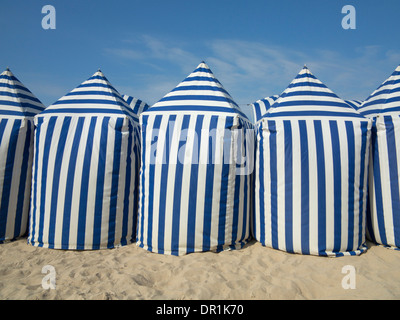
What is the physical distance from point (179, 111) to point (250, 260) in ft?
5.88

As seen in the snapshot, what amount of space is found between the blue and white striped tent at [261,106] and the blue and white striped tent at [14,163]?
320cm

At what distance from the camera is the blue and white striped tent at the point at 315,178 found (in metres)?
2.96

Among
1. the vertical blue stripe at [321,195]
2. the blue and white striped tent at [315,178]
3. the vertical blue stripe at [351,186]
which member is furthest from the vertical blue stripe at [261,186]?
the vertical blue stripe at [351,186]

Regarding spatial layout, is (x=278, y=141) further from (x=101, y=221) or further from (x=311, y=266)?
(x=101, y=221)

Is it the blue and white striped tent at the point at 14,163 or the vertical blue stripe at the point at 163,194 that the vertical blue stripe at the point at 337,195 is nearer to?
the vertical blue stripe at the point at 163,194

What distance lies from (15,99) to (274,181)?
11.2ft

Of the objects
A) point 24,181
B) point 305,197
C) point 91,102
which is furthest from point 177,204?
point 24,181

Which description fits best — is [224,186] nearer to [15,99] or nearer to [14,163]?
[14,163]

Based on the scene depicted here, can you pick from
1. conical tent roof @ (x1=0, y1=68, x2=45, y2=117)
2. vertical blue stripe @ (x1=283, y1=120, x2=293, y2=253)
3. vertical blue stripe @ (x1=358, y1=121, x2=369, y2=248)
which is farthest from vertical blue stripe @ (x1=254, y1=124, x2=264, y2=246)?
→ conical tent roof @ (x1=0, y1=68, x2=45, y2=117)

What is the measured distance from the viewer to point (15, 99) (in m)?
3.62

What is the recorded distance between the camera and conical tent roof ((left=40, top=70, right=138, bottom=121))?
3.34 metres

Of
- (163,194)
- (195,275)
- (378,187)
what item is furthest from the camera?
(378,187)

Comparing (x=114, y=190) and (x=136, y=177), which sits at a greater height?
(x=136, y=177)
